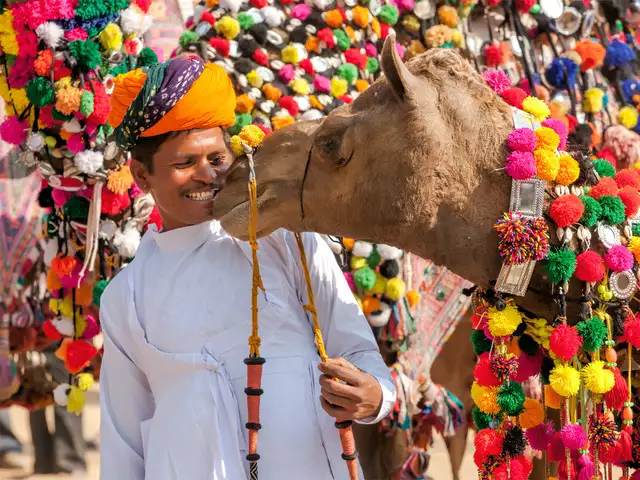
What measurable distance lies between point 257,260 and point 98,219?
1641 millimetres

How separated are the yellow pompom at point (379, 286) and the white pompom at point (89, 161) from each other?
133cm

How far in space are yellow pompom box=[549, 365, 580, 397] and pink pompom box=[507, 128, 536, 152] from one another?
0.59 m

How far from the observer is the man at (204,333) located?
2592mm

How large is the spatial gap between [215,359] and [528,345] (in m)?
0.90

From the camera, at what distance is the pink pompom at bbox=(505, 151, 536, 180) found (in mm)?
2564

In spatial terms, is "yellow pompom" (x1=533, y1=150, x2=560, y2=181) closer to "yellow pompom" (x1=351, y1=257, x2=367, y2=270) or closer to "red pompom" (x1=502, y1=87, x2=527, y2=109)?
"red pompom" (x1=502, y1=87, x2=527, y2=109)

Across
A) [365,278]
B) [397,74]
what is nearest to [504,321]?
[397,74]

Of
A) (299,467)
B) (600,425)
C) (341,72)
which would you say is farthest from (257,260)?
(341,72)

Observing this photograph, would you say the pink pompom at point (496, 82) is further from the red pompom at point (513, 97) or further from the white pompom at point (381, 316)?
the white pompom at point (381, 316)

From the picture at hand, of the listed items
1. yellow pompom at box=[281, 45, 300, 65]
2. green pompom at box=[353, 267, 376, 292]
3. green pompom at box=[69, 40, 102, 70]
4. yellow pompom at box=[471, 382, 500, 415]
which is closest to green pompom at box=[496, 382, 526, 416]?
yellow pompom at box=[471, 382, 500, 415]

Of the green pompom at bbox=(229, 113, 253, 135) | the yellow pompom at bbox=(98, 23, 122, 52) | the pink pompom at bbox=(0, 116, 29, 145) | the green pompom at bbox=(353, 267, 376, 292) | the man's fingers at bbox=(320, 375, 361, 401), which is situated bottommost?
the green pompom at bbox=(353, 267, 376, 292)

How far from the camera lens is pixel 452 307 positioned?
4773mm

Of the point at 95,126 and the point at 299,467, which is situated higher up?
the point at 95,126

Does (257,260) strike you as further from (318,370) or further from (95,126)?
(95,126)
